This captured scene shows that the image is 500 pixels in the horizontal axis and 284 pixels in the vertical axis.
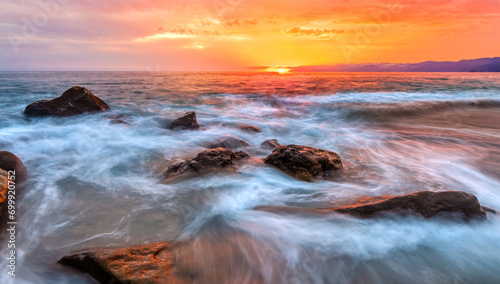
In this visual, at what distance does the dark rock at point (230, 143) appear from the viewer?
23.1 ft

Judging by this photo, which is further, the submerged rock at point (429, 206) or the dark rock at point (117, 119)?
the dark rock at point (117, 119)

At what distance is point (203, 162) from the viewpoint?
4.89 metres

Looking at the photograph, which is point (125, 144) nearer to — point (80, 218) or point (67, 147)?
point (67, 147)

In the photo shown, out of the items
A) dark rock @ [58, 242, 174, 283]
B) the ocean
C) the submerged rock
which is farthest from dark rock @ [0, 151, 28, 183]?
the submerged rock

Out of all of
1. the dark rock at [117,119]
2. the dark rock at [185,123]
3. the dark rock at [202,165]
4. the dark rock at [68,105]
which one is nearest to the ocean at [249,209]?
the dark rock at [202,165]

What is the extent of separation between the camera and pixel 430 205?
3.24 m

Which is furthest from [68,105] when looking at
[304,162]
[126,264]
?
[126,264]

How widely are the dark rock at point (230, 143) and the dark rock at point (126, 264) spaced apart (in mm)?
4545

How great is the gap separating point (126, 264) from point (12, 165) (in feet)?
12.2

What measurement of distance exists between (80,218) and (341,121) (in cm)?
1060

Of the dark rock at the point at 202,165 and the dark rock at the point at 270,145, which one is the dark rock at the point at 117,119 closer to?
the dark rock at the point at 202,165

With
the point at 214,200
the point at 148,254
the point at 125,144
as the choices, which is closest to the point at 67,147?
the point at 125,144

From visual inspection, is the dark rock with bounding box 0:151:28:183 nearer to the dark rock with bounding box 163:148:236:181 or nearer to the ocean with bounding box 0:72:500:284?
the ocean with bounding box 0:72:500:284

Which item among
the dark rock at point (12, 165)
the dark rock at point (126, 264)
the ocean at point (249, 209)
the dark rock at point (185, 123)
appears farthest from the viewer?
the dark rock at point (185, 123)
